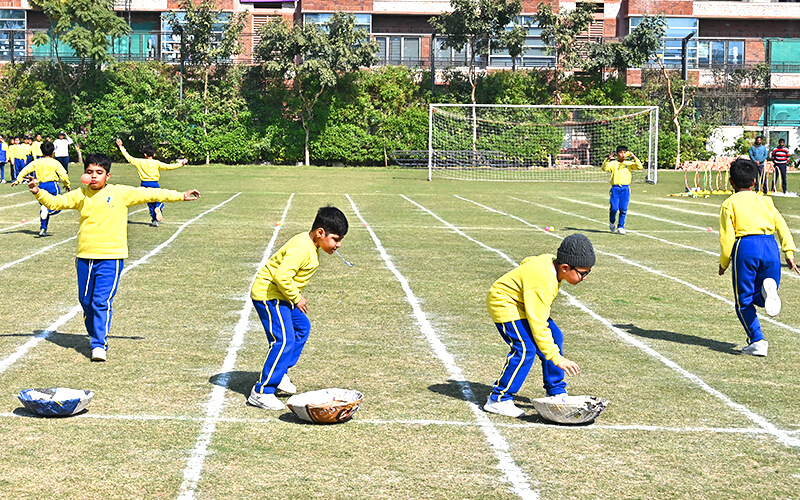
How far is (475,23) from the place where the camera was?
174ft

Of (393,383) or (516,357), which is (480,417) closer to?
(516,357)

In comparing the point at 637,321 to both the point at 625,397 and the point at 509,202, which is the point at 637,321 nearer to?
the point at 625,397

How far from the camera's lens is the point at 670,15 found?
60344 mm

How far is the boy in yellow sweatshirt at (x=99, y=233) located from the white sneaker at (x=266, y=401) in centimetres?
207

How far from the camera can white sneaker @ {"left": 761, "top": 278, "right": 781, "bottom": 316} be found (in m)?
9.06

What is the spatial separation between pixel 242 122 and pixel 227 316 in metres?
43.4

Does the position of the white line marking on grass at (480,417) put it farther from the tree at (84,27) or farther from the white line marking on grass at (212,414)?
the tree at (84,27)

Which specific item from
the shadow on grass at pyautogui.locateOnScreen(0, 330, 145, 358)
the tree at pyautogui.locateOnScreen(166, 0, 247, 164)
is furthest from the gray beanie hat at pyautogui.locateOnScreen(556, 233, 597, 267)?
the tree at pyautogui.locateOnScreen(166, 0, 247, 164)

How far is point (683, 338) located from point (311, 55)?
44.4 m

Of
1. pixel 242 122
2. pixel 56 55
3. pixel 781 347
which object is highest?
pixel 56 55

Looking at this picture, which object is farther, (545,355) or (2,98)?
(2,98)

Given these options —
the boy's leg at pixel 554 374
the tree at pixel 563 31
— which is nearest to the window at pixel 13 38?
the tree at pixel 563 31

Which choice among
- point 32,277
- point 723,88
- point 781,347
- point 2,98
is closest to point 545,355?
point 781,347

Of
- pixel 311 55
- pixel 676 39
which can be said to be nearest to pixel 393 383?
pixel 311 55
